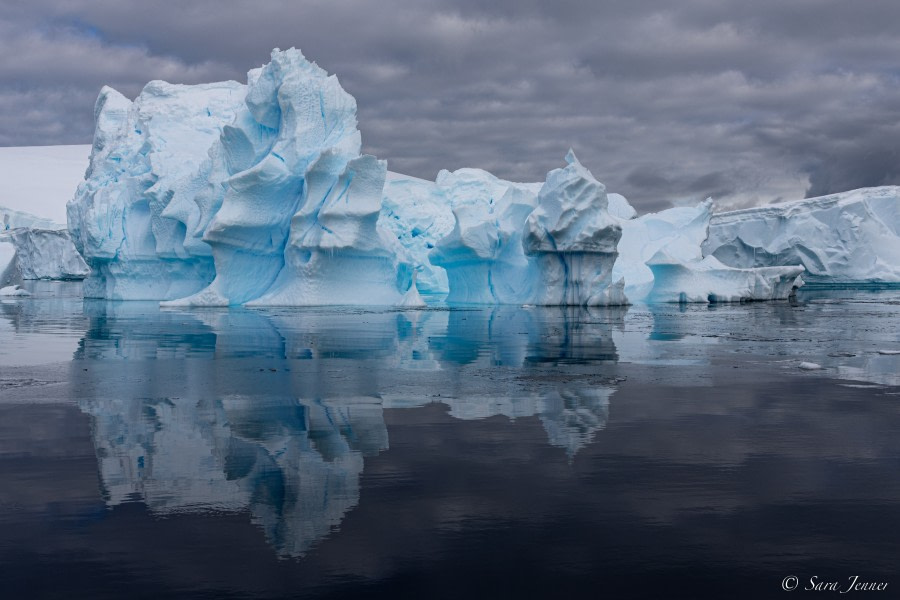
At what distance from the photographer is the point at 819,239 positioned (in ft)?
142

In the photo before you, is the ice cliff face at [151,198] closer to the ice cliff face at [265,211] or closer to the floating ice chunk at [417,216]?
the ice cliff face at [265,211]

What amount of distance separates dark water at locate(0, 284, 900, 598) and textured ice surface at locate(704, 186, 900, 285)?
121ft

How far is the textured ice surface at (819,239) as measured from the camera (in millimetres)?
42909

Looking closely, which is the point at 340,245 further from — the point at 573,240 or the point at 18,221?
the point at 18,221

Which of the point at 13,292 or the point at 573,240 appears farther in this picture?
the point at 13,292

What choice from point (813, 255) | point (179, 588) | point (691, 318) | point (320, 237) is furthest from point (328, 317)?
point (813, 255)

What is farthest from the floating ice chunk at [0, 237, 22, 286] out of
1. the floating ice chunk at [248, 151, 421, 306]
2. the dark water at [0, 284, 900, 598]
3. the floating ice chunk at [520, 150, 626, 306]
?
the dark water at [0, 284, 900, 598]

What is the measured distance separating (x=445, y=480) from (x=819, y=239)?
142 ft

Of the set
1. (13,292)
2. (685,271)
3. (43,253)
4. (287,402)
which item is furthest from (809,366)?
(43,253)

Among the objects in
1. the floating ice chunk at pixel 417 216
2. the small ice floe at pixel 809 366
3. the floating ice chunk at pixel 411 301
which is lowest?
the small ice floe at pixel 809 366

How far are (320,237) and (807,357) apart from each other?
14.4m

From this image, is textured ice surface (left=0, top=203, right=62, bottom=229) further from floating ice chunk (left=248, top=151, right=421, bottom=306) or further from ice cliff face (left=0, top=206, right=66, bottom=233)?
floating ice chunk (left=248, top=151, right=421, bottom=306)

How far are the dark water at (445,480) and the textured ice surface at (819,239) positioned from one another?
37.0m

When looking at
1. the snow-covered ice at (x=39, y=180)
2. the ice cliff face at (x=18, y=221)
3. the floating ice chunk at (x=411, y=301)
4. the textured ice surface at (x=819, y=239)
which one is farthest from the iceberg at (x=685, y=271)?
the snow-covered ice at (x=39, y=180)
